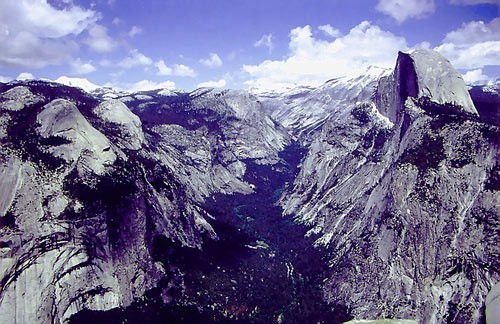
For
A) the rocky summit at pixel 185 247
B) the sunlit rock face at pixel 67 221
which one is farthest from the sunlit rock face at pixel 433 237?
the sunlit rock face at pixel 67 221

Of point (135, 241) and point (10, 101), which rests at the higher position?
point (10, 101)

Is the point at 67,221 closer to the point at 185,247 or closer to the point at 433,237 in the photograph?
the point at 185,247

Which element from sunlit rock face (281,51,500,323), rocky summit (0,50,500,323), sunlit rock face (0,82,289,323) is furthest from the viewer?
sunlit rock face (281,51,500,323)

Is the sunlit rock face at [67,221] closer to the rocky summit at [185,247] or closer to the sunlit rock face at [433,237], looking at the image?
the rocky summit at [185,247]

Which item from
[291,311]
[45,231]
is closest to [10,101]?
[45,231]

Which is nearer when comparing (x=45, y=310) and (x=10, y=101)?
(x=45, y=310)

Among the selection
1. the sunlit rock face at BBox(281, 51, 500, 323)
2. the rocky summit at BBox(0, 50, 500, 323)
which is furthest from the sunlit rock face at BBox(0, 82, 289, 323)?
the sunlit rock face at BBox(281, 51, 500, 323)

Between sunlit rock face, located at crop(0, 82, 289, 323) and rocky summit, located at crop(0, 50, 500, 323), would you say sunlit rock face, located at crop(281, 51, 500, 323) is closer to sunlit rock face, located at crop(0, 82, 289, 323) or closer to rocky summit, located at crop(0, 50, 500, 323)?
rocky summit, located at crop(0, 50, 500, 323)

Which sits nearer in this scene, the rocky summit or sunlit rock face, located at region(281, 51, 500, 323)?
the rocky summit

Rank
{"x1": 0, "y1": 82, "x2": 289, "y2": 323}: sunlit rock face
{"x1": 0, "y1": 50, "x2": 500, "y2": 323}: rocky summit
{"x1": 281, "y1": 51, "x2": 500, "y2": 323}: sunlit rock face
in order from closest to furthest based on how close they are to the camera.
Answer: {"x1": 0, "y1": 82, "x2": 289, "y2": 323}: sunlit rock face → {"x1": 0, "y1": 50, "x2": 500, "y2": 323}: rocky summit → {"x1": 281, "y1": 51, "x2": 500, "y2": 323}: sunlit rock face

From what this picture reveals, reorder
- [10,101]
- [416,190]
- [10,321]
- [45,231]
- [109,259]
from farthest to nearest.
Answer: [10,101], [416,190], [109,259], [45,231], [10,321]

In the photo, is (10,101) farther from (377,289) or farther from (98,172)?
(377,289)
